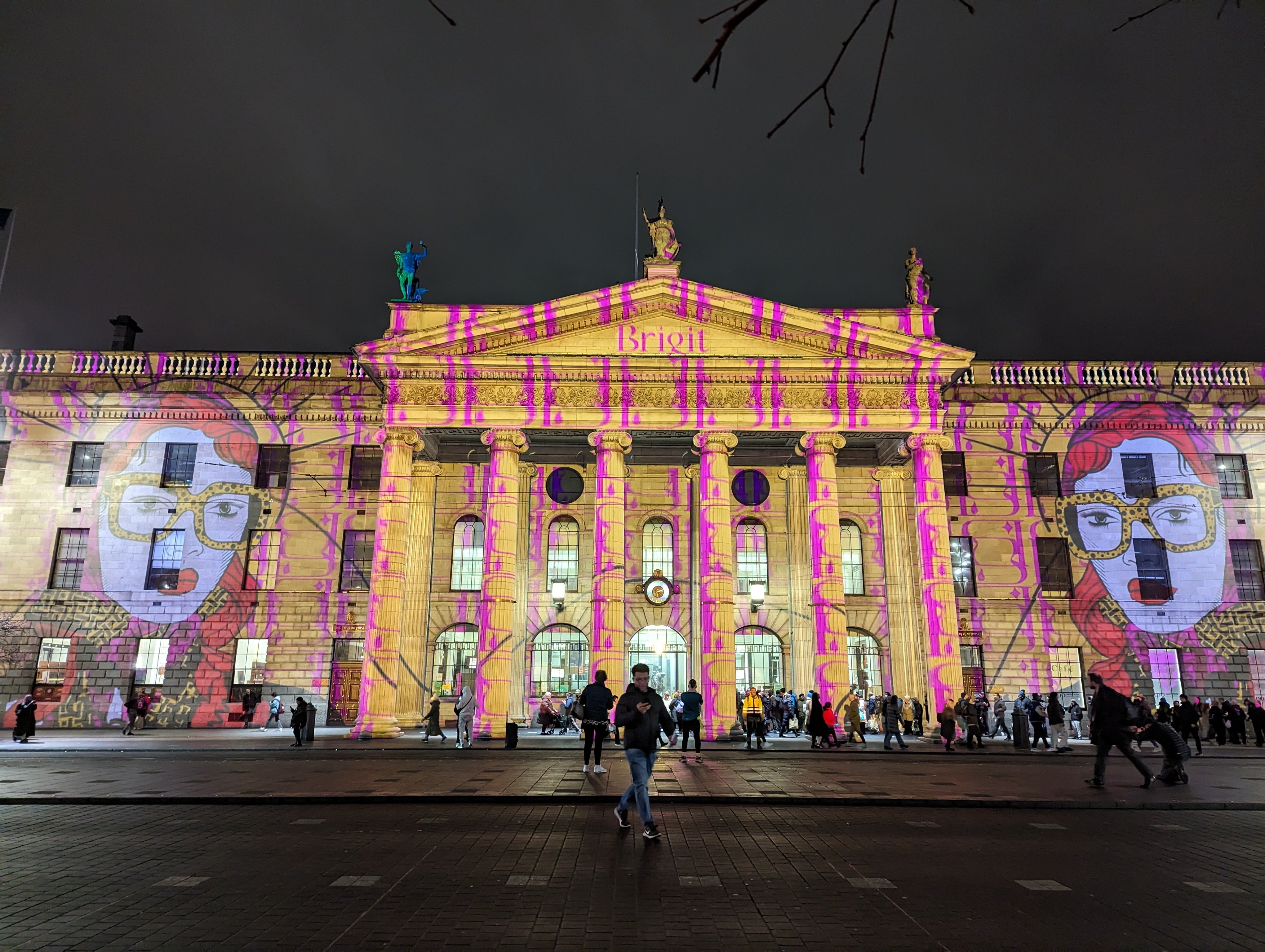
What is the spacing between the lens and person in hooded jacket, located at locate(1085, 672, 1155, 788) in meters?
14.0

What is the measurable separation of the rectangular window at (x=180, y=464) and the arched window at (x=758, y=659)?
22254mm

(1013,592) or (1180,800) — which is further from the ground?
(1013,592)

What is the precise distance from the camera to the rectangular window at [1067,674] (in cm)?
2970

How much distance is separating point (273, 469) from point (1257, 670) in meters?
37.9

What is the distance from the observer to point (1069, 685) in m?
29.9

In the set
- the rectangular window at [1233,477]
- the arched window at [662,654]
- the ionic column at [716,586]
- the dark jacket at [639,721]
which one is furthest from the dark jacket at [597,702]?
the rectangular window at [1233,477]

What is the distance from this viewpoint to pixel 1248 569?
101 feet

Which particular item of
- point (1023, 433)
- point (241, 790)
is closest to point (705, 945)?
point (241, 790)

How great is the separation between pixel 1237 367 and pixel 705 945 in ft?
120

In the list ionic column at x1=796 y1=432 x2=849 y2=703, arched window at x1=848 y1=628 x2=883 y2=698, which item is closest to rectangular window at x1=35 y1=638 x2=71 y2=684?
ionic column at x1=796 y1=432 x2=849 y2=703

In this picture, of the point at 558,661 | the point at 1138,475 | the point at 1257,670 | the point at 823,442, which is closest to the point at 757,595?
the point at 823,442

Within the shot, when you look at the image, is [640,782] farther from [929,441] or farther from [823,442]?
[929,441]

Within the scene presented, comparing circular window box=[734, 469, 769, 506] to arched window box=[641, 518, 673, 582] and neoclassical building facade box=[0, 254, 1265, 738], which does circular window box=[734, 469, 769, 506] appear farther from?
arched window box=[641, 518, 673, 582]

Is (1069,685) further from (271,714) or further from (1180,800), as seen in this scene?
(271,714)
